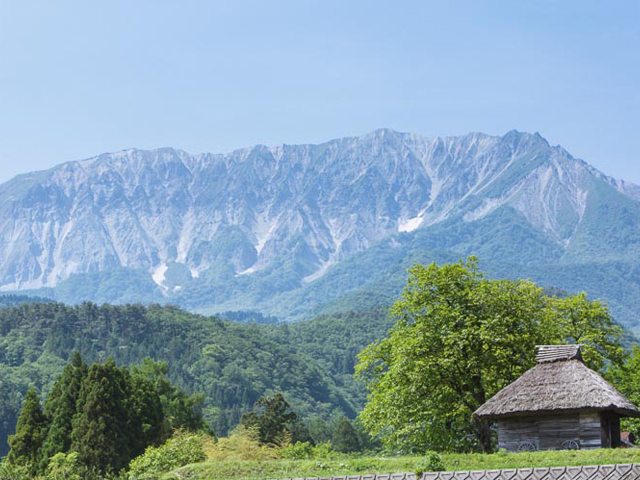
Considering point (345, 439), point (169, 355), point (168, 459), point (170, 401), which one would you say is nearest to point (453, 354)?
point (168, 459)

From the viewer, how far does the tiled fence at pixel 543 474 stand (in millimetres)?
21797

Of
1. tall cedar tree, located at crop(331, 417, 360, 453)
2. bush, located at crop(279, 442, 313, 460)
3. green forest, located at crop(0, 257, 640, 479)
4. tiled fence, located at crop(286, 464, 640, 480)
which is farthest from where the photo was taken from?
tall cedar tree, located at crop(331, 417, 360, 453)

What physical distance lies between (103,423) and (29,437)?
18.1 ft

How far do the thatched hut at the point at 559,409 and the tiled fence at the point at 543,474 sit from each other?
41.4 feet

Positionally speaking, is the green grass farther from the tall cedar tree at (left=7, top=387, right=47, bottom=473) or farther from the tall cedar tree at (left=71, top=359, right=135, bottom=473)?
the tall cedar tree at (left=7, top=387, right=47, bottom=473)

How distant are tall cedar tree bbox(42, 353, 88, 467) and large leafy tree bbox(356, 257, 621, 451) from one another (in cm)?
2316

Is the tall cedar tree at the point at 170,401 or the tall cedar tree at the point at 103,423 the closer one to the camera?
the tall cedar tree at the point at 103,423

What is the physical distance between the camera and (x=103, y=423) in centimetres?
5966

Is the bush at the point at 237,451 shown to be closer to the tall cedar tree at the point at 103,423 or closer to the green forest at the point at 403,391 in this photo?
the green forest at the point at 403,391

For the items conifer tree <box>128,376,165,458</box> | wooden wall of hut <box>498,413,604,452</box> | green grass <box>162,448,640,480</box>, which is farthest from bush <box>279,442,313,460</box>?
wooden wall of hut <box>498,413,604,452</box>

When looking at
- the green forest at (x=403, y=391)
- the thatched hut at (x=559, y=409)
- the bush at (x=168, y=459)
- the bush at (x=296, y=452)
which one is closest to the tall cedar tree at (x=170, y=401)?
the green forest at (x=403, y=391)

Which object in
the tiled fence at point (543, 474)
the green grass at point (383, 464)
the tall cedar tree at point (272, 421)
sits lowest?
the tall cedar tree at point (272, 421)

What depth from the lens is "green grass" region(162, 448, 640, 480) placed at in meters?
28.1

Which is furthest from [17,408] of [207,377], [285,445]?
[285,445]
